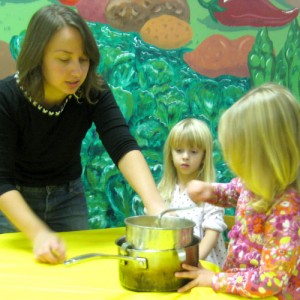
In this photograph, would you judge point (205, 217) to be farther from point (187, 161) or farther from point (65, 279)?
point (65, 279)

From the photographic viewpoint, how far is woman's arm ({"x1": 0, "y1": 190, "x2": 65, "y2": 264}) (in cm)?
117

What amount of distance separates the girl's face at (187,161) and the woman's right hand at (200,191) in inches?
33.3

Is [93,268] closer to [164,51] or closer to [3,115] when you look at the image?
[3,115]

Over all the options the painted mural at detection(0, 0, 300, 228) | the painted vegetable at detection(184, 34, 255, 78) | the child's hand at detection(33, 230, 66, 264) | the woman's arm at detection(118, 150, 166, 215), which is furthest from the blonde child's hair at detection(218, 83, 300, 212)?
the painted vegetable at detection(184, 34, 255, 78)

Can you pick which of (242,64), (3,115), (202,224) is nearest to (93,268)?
(3,115)

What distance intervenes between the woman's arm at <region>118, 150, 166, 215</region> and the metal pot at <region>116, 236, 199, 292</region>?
0.34m

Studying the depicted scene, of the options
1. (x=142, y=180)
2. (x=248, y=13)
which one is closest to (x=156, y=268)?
(x=142, y=180)

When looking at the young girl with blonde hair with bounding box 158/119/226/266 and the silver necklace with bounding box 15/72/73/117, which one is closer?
the silver necklace with bounding box 15/72/73/117

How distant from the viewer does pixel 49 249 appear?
1.16 meters

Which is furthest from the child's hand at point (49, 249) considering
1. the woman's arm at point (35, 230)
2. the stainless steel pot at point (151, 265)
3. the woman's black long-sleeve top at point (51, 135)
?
the woman's black long-sleeve top at point (51, 135)

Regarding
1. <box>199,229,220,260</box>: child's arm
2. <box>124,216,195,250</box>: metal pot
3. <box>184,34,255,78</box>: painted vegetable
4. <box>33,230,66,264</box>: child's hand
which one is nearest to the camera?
<box>124,216,195,250</box>: metal pot

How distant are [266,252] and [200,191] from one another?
297 mm

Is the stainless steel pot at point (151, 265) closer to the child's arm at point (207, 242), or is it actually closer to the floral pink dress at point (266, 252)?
the floral pink dress at point (266, 252)

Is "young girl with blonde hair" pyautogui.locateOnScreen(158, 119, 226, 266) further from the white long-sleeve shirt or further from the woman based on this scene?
the woman
